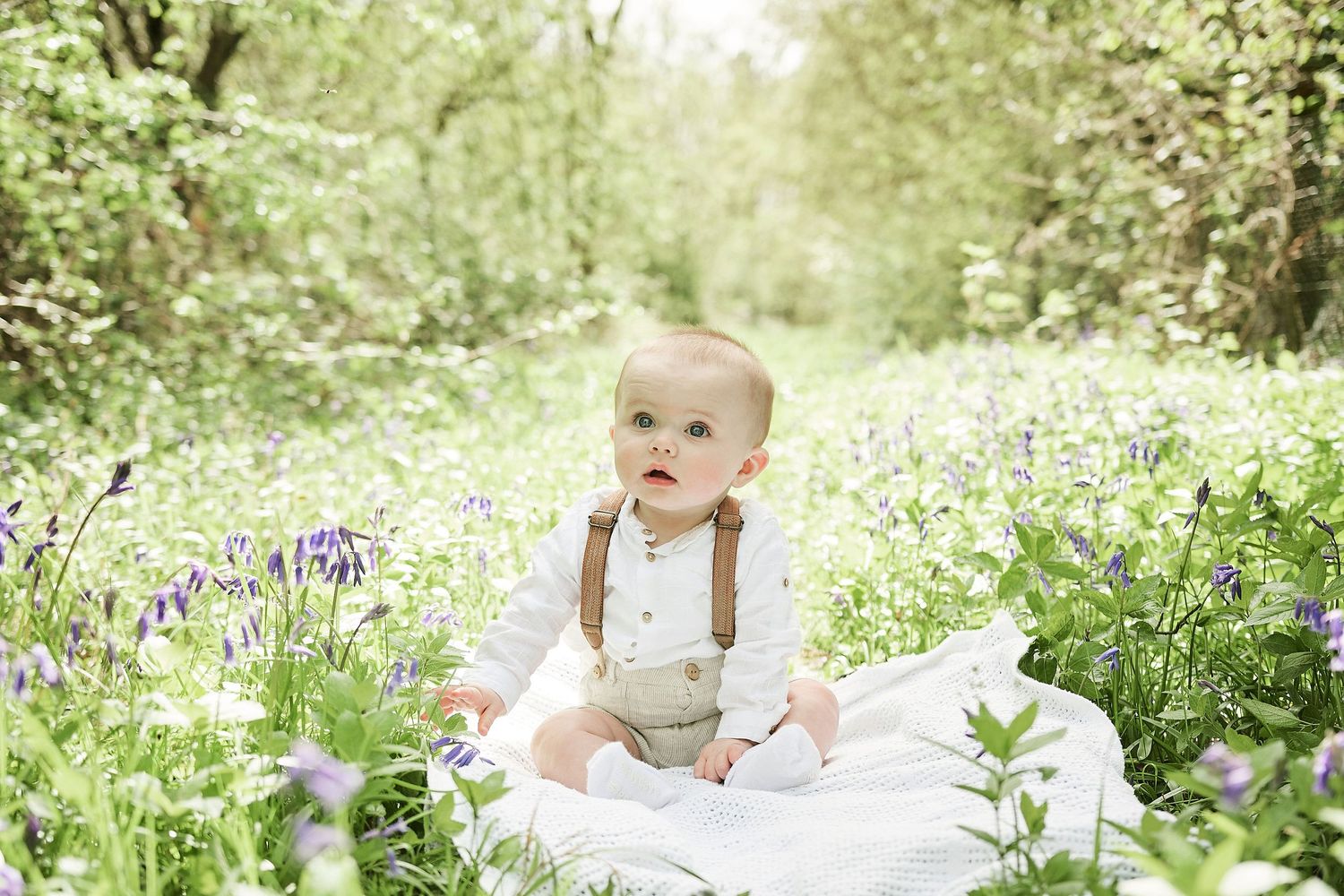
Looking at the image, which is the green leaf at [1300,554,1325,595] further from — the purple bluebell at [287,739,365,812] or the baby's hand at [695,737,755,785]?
the purple bluebell at [287,739,365,812]

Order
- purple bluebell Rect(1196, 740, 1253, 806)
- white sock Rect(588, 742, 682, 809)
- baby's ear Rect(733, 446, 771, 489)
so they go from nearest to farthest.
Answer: purple bluebell Rect(1196, 740, 1253, 806)
white sock Rect(588, 742, 682, 809)
baby's ear Rect(733, 446, 771, 489)

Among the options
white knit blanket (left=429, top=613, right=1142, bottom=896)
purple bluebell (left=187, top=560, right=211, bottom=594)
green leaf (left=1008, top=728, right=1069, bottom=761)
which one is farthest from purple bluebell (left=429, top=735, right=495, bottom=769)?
green leaf (left=1008, top=728, right=1069, bottom=761)

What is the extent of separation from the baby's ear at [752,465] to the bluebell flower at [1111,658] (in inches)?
37.6

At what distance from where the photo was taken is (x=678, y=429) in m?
2.49

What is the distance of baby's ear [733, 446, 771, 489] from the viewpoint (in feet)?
8.64

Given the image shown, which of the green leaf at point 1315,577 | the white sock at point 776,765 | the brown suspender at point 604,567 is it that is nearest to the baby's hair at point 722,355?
the brown suspender at point 604,567

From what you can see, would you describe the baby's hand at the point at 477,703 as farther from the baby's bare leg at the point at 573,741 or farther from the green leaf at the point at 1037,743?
the green leaf at the point at 1037,743

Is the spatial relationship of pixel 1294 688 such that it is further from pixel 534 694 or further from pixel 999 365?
pixel 999 365

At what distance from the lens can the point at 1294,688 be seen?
2387 mm

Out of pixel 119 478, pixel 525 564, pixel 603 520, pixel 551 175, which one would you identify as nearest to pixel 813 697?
pixel 603 520

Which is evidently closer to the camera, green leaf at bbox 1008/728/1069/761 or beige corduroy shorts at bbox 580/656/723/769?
green leaf at bbox 1008/728/1069/761

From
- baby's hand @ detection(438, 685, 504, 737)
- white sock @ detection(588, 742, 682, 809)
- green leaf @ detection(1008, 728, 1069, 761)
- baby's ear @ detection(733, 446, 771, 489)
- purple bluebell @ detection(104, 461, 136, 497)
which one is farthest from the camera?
baby's ear @ detection(733, 446, 771, 489)

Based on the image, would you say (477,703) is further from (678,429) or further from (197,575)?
(678,429)

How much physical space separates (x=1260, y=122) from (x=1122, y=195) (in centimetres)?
249
